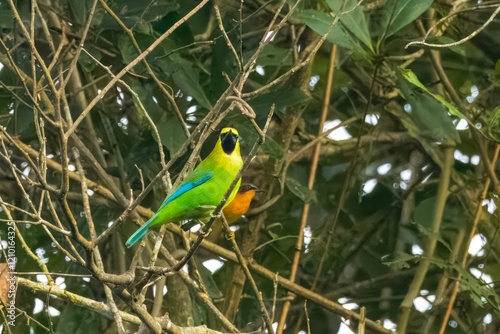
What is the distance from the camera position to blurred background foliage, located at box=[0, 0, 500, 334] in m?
3.18

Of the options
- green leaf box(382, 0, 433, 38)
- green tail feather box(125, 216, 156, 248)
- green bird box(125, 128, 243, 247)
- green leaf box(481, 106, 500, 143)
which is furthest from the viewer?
green leaf box(481, 106, 500, 143)

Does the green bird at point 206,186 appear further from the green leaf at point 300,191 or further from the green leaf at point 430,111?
the green leaf at point 430,111

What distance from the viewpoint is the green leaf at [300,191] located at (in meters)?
3.40

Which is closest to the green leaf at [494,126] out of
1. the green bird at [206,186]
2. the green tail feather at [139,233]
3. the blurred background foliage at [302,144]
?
the blurred background foliage at [302,144]

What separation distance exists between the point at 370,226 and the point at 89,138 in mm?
1252

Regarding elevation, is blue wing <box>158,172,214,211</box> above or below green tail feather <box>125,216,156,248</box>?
above

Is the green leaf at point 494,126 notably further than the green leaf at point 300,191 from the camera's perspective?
No

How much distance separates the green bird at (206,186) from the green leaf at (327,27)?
45cm

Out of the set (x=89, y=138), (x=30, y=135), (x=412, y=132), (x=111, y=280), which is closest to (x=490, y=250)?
(x=412, y=132)

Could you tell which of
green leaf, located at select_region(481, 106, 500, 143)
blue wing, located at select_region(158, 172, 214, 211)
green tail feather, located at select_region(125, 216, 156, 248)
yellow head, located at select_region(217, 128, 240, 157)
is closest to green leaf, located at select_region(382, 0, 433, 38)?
Answer: green leaf, located at select_region(481, 106, 500, 143)

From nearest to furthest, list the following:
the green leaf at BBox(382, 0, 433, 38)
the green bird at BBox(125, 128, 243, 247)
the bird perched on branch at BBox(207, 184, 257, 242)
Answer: the green bird at BBox(125, 128, 243, 247) < the green leaf at BBox(382, 0, 433, 38) < the bird perched on branch at BBox(207, 184, 257, 242)

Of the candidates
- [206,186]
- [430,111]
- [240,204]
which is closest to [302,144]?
[240,204]

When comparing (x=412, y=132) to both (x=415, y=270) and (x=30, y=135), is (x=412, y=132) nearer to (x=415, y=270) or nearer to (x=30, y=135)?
(x=415, y=270)

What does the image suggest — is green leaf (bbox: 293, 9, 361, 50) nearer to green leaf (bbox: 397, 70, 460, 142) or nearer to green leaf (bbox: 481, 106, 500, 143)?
green leaf (bbox: 397, 70, 460, 142)
